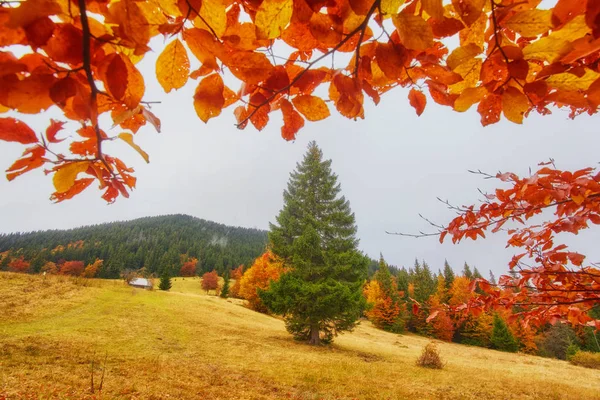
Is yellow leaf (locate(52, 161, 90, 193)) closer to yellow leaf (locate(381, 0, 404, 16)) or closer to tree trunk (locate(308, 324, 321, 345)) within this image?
yellow leaf (locate(381, 0, 404, 16))

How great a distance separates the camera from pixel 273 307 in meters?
11.9

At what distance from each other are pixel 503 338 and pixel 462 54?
3722 centimetres

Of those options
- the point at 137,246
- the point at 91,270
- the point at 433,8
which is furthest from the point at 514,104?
the point at 137,246

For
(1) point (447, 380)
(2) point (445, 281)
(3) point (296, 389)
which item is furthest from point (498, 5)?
(2) point (445, 281)

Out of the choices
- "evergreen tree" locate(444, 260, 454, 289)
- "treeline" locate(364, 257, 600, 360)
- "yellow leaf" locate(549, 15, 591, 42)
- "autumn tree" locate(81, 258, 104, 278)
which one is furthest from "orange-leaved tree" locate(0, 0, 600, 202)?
"autumn tree" locate(81, 258, 104, 278)

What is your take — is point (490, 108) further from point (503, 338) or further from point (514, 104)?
point (503, 338)

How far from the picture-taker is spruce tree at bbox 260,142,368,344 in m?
11.4

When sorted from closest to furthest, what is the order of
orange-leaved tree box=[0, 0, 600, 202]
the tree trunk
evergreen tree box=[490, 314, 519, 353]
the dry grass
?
orange-leaved tree box=[0, 0, 600, 202] → the dry grass → the tree trunk → evergreen tree box=[490, 314, 519, 353]

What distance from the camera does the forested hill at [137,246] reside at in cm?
6076

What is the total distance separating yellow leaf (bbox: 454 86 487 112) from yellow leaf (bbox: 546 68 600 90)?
4.7 inches

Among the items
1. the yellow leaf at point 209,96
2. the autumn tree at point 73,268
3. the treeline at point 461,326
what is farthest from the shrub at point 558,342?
the autumn tree at point 73,268

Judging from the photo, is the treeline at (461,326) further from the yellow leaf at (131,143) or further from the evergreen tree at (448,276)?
the yellow leaf at (131,143)

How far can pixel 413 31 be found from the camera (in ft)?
1.81

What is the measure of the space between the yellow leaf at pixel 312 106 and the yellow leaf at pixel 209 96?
223 millimetres
